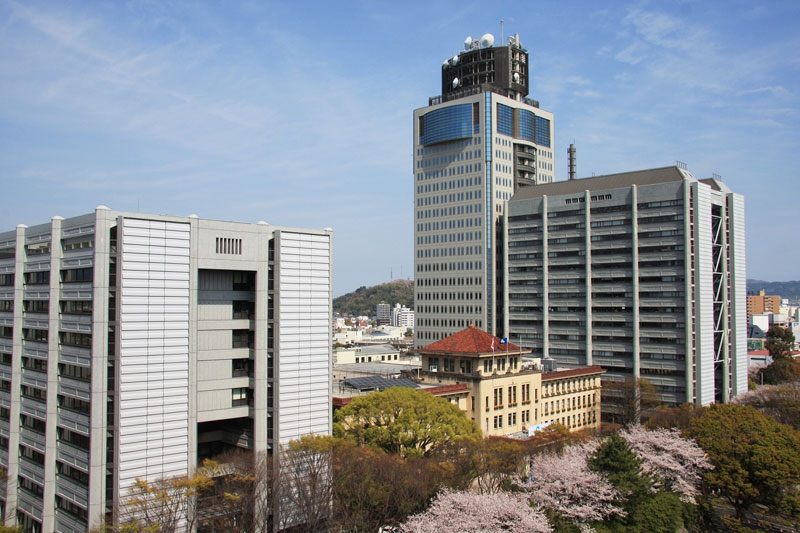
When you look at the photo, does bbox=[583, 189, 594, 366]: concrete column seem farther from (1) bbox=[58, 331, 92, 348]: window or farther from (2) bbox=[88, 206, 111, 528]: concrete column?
(2) bbox=[88, 206, 111, 528]: concrete column

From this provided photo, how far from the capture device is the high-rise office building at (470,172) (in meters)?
171

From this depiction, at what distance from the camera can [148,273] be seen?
5794 cm

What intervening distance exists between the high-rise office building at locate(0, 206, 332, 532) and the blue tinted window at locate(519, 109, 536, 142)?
123 m

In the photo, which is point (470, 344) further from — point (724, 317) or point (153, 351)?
point (724, 317)

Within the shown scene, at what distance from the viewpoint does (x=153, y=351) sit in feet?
190

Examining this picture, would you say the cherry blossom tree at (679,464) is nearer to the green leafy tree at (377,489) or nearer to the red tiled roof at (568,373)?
the red tiled roof at (568,373)

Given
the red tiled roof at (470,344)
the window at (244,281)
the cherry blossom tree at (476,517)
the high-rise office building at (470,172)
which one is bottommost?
the cherry blossom tree at (476,517)

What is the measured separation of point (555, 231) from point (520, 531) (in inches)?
4333

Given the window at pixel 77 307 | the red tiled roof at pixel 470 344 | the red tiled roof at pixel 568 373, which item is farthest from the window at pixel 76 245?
the red tiled roof at pixel 568 373

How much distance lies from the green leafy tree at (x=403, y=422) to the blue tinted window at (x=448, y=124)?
11542 centimetres

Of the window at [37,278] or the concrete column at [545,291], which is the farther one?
the concrete column at [545,291]

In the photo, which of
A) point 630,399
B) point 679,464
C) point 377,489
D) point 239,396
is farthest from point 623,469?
point 630,399

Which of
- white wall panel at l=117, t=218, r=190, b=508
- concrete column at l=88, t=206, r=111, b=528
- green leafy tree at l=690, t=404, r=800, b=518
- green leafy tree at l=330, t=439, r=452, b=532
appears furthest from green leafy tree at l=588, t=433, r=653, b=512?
concrete column at l=88, t=206, r=111, b=528

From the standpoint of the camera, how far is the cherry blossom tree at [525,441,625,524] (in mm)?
60250
